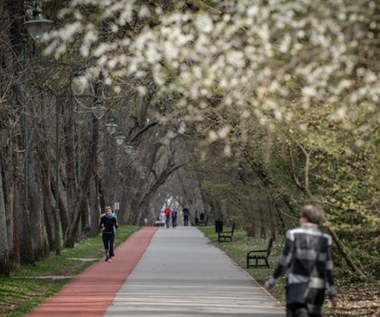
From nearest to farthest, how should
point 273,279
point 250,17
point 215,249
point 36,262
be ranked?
point 273,279
point 250,17
point 36,262
point 215,249

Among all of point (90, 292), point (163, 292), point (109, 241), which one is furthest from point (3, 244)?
point (109, 241)

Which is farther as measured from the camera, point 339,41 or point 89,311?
point 89,311

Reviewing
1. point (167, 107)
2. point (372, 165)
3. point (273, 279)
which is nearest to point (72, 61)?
point (167, 107)

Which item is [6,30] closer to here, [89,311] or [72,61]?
[72,61]

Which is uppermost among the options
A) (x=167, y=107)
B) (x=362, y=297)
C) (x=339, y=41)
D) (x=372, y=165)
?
(x=167, y=107)

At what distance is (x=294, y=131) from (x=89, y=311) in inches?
175

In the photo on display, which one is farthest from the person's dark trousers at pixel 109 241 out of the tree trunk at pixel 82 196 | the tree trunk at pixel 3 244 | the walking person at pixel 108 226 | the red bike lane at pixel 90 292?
the tree trunk at pixel 3 244

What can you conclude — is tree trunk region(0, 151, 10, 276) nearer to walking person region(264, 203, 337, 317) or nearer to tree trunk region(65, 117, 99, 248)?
walking person region(264, 203, 337, 317)

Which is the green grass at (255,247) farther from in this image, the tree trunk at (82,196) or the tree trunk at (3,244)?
the tree trunk at (82,196)

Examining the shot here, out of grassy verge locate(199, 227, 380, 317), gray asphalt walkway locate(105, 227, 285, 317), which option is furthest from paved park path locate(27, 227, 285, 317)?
grassy verge locate(199, 227, 380, 317)

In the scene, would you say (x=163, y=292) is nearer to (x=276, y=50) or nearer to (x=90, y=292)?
(x=90, y=292)

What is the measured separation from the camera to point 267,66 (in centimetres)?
1000

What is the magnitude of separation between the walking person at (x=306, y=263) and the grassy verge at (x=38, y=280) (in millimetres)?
7132

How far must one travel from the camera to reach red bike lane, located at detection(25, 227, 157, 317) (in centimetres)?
1748
